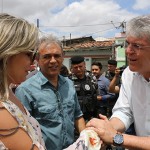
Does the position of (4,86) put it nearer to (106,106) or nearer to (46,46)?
(46,46)

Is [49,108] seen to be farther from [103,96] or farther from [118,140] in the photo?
[103,96]

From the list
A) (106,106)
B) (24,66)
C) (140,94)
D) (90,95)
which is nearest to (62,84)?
(140,94)

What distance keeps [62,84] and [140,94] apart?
0.95 meters

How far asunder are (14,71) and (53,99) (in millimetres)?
1249

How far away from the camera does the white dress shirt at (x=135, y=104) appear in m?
2.59

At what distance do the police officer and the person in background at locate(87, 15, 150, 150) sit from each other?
7.81 feet

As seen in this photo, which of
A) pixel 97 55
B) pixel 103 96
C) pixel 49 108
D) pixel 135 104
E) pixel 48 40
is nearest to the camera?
pixel 135 104

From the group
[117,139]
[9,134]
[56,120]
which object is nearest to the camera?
[9,134]

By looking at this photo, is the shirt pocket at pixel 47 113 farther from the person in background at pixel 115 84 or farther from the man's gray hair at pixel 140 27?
the person in background at pixel 115 84

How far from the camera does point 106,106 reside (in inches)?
256

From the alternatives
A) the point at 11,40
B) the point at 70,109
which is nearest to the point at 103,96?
the point at 70,109

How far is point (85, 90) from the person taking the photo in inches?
207

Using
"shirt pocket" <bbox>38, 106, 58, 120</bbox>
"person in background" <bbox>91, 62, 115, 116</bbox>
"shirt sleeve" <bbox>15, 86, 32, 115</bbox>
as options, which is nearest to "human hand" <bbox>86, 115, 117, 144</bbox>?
"shirt pocket" <bbox>38, 106, 58, 120</bbox>

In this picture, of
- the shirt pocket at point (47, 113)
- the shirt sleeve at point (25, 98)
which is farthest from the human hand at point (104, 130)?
the shirt sleeve at point (25, 98)
